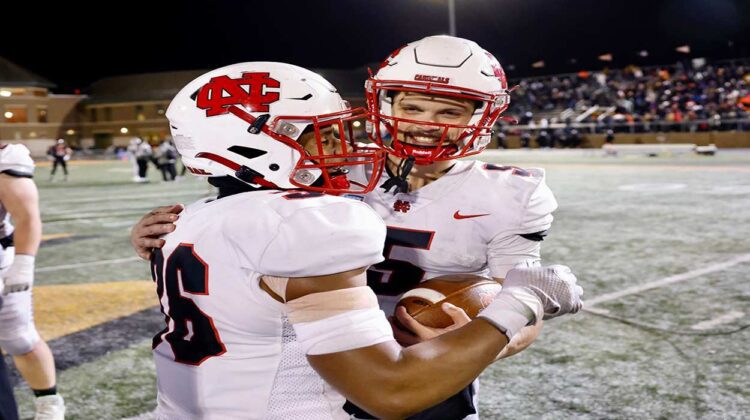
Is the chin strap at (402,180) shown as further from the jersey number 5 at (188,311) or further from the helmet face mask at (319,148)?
the jersey number 5 at (188,311)

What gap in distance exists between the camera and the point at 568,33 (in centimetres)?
4819

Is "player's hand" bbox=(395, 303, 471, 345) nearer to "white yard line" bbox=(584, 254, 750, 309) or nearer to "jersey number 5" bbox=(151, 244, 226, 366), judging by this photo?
"jersey number 5" bbox=(151, 244, 226, 366)

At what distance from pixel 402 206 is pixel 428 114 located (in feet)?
1.42

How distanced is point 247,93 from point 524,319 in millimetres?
982

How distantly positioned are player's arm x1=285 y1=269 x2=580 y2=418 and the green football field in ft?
6.93

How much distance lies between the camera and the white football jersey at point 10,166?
356cm

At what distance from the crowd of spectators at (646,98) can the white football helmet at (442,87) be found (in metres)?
25.9

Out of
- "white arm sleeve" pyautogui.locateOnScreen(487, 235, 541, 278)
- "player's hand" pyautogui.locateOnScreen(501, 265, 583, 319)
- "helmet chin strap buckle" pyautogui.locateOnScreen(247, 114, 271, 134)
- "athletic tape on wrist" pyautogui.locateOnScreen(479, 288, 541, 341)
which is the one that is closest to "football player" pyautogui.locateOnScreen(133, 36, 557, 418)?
"white arm sleeve" pyautogui.locateOnScreen(487, 235, 541, 278)

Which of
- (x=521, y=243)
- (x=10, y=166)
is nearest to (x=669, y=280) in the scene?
(x=521, y=243)

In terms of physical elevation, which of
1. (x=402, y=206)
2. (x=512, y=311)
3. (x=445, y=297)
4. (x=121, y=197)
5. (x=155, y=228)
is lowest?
(x=121, y=197)

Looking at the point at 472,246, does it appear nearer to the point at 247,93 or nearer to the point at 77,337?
the point at 247,93

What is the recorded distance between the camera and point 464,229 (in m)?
2.57

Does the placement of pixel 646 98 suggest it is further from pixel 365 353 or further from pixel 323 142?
pixel 365 353

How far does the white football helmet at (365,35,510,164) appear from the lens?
8.81ft
